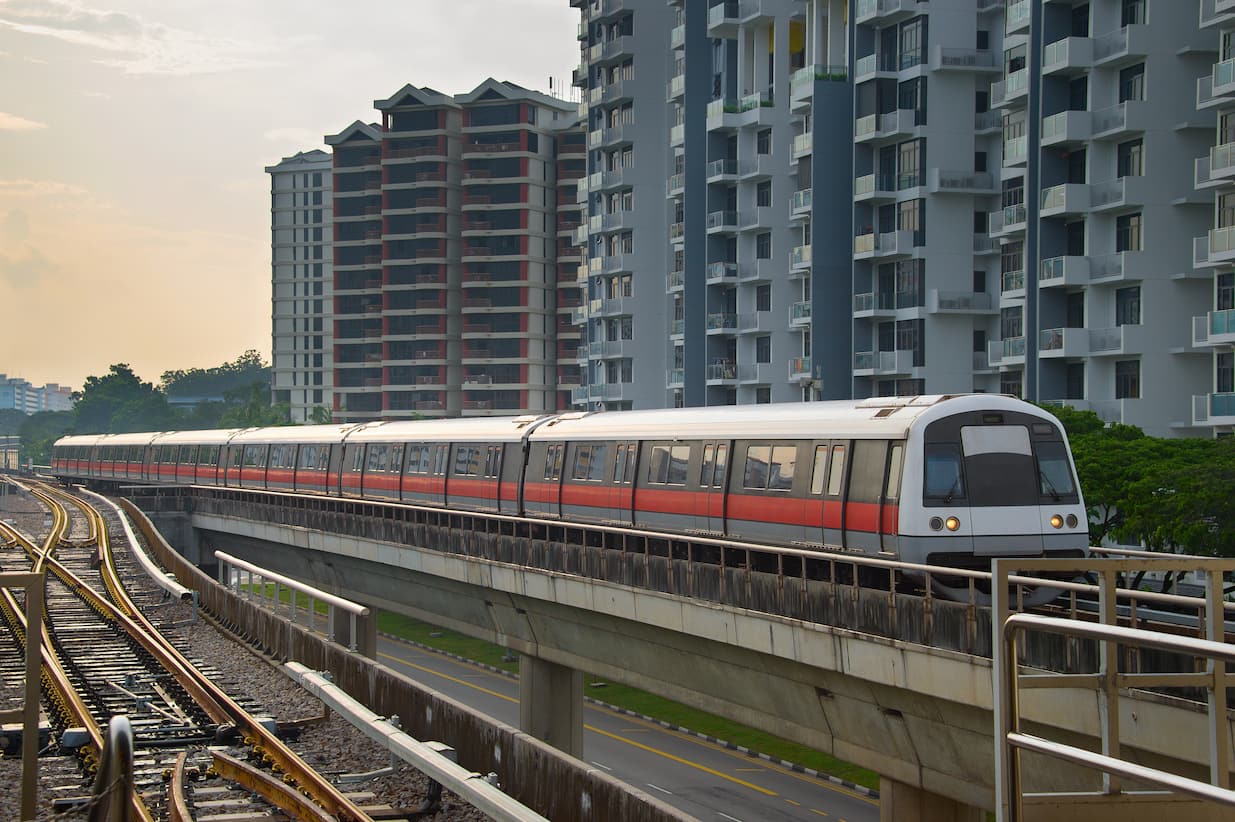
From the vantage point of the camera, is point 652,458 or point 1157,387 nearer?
point 652,458

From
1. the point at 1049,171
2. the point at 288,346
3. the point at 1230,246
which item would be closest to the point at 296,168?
the point at 288,346

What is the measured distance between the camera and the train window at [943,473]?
2125 cm

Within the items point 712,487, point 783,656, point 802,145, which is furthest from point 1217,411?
point 783,656

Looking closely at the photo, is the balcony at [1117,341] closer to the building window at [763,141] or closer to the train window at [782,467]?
the building window at [763,141]

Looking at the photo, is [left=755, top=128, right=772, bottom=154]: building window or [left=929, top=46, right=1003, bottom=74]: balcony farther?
[left=755, top=128, right=772, bottom=154]: building window

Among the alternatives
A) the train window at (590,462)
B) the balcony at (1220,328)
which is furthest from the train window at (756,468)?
the balcony at (1220,328)

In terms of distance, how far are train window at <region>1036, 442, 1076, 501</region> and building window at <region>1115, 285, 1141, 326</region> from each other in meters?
31.7

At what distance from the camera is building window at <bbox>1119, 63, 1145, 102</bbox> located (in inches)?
2021

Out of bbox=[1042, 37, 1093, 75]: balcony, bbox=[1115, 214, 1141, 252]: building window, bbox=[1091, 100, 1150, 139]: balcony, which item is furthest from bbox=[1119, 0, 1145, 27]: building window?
bbox=[1115, 214, 1141, 252]: building window

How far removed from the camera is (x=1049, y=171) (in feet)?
179

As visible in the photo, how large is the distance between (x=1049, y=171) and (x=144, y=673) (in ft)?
139

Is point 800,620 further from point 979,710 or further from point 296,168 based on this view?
point 296,168

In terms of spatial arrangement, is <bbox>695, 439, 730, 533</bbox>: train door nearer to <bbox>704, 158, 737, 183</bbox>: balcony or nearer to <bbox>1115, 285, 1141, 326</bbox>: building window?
<bbox>1115, 285, 1141, 326</bbox>: building window

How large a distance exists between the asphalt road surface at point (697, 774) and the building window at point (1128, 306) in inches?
895
